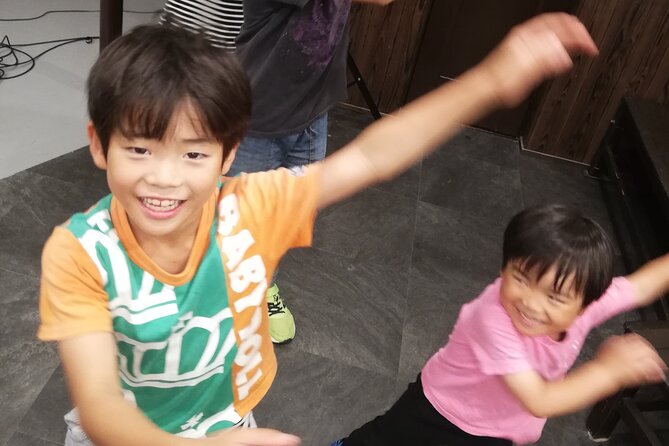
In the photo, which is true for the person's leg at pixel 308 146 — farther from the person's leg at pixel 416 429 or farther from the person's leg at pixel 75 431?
the person's leg at pixel 75 431

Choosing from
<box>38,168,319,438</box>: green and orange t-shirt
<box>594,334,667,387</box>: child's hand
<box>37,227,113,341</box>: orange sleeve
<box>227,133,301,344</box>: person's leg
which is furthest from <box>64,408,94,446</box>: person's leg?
<box>594,334,667,387</box>: child's hand

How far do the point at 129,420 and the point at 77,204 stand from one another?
5.80 feet

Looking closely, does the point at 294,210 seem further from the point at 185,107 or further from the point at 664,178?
the point at 664,178

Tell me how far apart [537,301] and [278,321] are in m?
1.04

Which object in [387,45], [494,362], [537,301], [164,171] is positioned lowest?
[387,45]

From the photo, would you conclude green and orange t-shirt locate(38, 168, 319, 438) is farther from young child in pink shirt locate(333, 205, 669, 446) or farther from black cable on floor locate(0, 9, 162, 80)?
black cable on floor locate(0, 9, 162, 80)

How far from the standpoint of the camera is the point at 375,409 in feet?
6.21

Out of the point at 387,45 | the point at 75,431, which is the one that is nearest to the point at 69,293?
the point at 75,431

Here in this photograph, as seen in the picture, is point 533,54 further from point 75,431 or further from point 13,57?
point 13,57

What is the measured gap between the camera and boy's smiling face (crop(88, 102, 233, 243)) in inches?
30.1

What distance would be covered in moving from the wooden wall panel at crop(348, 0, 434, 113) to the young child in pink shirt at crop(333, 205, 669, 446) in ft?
7.07

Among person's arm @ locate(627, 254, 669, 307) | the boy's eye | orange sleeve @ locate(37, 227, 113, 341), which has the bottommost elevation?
person's arm @ locate(627, 254, 669, 307)

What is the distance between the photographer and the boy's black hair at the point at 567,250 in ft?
3.54

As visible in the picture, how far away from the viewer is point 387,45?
3236mm
